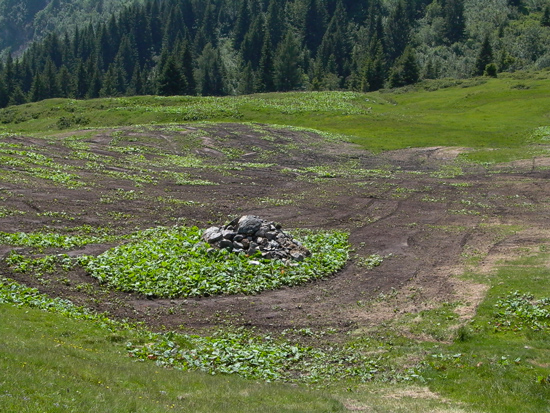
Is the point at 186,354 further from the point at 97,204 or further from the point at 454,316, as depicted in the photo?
the point at 97,204

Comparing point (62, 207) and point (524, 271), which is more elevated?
point (62, 207)

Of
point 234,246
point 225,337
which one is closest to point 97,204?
point 234,246

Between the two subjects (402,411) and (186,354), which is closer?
(402,411)

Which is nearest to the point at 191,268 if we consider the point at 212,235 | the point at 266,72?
the point at 212,235

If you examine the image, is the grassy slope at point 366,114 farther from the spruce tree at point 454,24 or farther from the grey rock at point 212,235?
the spruce tree at point 454,24

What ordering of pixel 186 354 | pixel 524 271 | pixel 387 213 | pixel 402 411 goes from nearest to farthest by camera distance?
pixel 402 411, pixel 186 354, pixel 524 271, pixel 387 213

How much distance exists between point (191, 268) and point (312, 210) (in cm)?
1500

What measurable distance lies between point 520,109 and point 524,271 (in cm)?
6953

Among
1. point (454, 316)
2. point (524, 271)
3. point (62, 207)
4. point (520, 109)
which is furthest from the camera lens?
point (520, 109)

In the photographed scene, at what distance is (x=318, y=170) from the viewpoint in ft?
180

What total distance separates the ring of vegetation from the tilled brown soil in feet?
2.07

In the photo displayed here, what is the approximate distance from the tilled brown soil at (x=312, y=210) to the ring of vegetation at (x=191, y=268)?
63 centimetres

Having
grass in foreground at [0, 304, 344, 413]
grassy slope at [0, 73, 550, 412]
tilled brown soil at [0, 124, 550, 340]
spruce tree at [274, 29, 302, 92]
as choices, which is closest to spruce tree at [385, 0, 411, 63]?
spruce tree at [274, 29, 302, 92]

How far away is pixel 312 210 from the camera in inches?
1553
